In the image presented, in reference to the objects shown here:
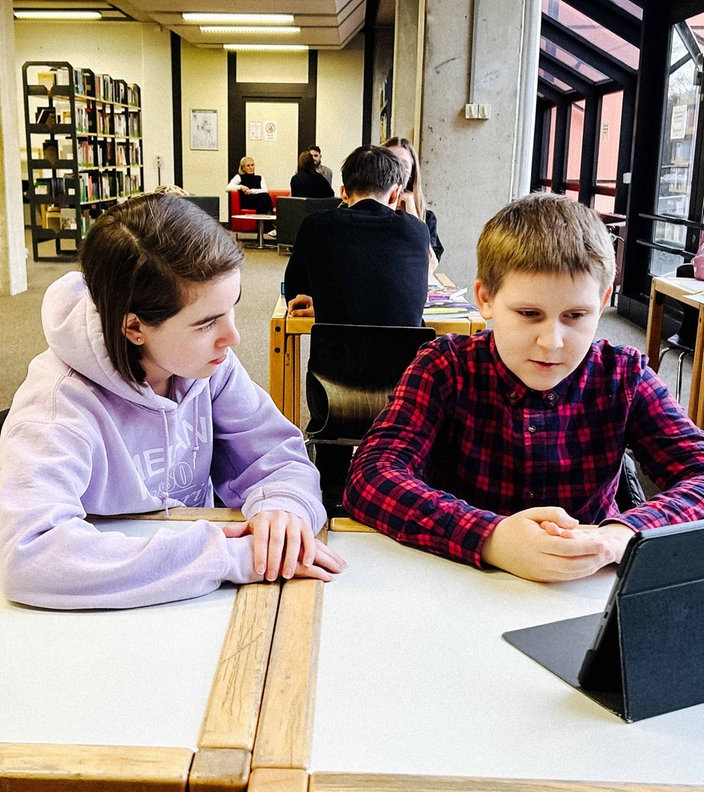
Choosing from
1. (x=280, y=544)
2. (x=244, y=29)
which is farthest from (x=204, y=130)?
(x=280, y=544)

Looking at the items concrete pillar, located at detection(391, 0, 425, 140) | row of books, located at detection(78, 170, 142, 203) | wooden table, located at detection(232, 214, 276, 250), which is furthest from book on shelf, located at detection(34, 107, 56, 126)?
concrete pillar, located at detection(391, 0, 425, 140)

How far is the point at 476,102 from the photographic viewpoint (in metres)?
5.55

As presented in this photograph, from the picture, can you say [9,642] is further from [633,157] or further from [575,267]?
[633,157]

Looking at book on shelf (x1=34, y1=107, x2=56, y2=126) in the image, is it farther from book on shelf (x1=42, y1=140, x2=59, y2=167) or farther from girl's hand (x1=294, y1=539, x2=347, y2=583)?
girl's hand (x1=294, y1=539, x2=347, y2=583)

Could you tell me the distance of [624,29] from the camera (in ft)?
25.9

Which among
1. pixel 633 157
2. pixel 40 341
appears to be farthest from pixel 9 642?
pixel 633 157

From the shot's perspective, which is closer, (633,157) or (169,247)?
(169,247)

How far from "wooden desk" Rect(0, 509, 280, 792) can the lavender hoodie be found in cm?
4

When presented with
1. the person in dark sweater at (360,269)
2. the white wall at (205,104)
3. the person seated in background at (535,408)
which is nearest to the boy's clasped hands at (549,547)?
the person seated in background at (535,408)

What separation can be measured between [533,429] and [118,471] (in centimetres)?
64

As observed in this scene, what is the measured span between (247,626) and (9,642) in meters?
0.24

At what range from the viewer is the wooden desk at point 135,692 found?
69 centimetres

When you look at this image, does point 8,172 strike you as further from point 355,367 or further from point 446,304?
point 355,367

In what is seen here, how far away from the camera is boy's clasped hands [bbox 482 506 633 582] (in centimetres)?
105
